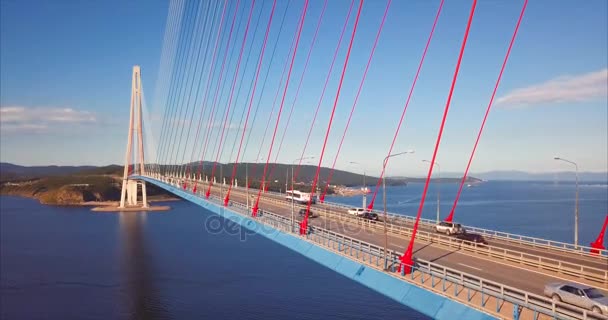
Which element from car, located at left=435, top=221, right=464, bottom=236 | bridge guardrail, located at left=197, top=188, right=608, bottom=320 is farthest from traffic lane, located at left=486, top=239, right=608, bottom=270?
bridge guardrail, located at left=197, top=188, right=608, bottom=320

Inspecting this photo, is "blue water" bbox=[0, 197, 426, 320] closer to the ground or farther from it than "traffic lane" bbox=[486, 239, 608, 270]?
closer to the ground

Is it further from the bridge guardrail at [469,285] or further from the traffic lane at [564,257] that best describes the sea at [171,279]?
the bridge guardrail at [469,285]

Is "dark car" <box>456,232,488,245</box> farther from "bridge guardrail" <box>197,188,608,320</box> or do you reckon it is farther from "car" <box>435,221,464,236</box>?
"bridge guardrail" <box>197,188,608,320</box>

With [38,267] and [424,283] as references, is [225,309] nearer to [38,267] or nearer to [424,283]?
[424,283]

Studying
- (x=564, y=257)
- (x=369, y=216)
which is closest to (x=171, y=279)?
(x=369, y=216)

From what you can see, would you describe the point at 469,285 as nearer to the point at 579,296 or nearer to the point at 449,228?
the point at 579,296

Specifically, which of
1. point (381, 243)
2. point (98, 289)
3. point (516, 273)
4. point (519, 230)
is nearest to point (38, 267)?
point (98, 289)
